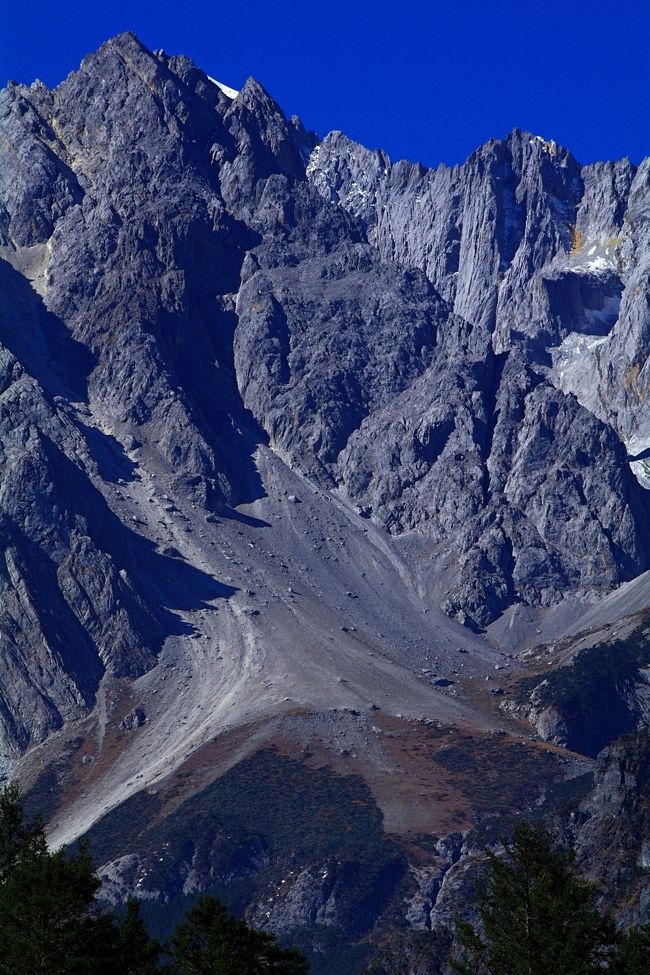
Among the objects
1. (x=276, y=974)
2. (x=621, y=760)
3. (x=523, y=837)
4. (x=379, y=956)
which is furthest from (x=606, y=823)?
(x=276, y=974)

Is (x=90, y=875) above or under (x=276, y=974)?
above

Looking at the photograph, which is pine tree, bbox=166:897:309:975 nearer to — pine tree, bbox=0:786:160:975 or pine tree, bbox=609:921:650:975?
pine tree, bbox=0:786:160:975

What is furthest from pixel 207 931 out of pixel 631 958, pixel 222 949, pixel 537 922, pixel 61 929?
pixel 631 958

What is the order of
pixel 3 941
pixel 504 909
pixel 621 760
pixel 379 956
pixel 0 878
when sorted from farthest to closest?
pixel 621 760, pixel 379 956, pixel 504 909, pixel 0 878, pixel 3 941

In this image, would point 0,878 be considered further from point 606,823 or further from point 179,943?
point 606,823

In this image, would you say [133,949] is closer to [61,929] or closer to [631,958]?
[61,929]

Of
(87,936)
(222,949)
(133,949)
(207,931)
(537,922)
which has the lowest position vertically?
(537,922)

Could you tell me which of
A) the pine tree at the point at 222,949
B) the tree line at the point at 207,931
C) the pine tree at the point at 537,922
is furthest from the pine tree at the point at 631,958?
the pine tree at the point at 222,949

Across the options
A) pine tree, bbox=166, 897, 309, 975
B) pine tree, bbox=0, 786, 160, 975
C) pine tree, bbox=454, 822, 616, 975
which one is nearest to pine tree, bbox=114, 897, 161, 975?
pine tree, bbox=0, 786, 160, 975
